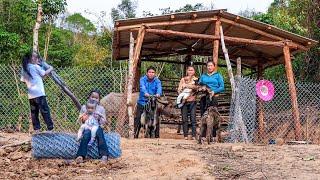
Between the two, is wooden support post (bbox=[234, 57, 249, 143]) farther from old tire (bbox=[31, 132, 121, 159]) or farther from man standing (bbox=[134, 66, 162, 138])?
old tire (bbox=[31, 132, 121, 159])

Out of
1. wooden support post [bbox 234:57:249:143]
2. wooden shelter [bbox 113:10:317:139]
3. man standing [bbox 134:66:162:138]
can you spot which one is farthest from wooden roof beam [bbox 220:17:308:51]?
man standing [bbox 134:66:162:138]

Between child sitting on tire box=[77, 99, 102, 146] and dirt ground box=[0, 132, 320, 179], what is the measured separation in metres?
0.41

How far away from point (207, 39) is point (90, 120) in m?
5.54

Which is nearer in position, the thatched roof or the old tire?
the old tire

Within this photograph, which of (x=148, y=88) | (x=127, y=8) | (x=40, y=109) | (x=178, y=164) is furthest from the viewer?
(x=127, y=8)

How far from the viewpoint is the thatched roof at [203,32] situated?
11703mm

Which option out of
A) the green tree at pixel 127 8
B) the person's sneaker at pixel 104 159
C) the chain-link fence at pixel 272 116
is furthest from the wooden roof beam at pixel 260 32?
the green tree at pixel 127 8

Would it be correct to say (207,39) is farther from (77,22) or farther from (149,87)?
(77,22)

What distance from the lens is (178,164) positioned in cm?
709

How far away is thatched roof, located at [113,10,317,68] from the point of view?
38.4 ft

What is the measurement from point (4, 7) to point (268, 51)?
1174 centimetres

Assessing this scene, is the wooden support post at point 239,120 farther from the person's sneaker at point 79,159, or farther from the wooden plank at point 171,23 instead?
the person's sneaker at point 79,159

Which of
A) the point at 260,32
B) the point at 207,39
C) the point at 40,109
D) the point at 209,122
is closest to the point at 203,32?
the point at 207,39

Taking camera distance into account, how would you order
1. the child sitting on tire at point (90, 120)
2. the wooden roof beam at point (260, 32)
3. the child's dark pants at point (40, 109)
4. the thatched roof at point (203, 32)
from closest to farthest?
the child sitting on tire at point (90, 120), the child's dark pants at point (40, 109), the thatched roof at point (203, 32), the wooden roof beam at point (260, 32)
